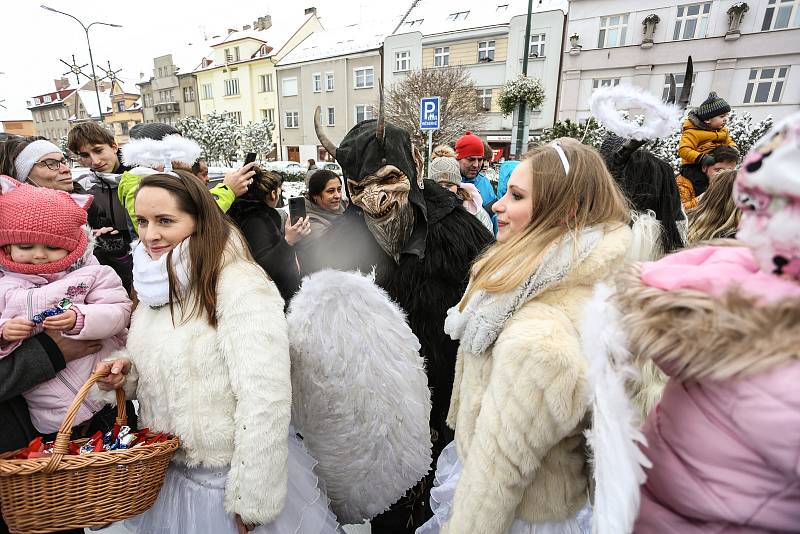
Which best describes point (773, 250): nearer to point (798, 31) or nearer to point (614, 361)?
point (614, 361)

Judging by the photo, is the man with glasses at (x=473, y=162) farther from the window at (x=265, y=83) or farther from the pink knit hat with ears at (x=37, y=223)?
the window at (x=265, y=83)

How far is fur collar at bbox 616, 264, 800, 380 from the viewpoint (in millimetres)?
623

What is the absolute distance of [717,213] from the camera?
7.45 feet

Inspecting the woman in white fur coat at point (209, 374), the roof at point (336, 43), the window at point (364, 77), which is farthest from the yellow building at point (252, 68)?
the woman in white fur coat at point (209, 374)

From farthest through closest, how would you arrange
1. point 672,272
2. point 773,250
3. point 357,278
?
1. point 357,278
2. point 672,272
3. point 773,250

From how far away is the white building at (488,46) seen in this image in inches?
843

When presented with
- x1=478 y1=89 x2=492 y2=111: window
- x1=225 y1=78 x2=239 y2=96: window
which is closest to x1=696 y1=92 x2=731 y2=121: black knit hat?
x1=478 y1=89 x2=492 y2=111: window

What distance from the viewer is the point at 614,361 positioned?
85cm

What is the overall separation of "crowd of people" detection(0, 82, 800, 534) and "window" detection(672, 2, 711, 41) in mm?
22141

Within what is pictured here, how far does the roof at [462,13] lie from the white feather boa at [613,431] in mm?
25499

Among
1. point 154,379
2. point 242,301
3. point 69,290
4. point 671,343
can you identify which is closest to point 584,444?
point 671,343

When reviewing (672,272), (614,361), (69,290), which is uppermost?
(672,272)

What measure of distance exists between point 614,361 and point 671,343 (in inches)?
6.1

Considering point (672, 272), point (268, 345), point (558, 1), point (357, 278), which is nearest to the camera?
point (672, 272)
